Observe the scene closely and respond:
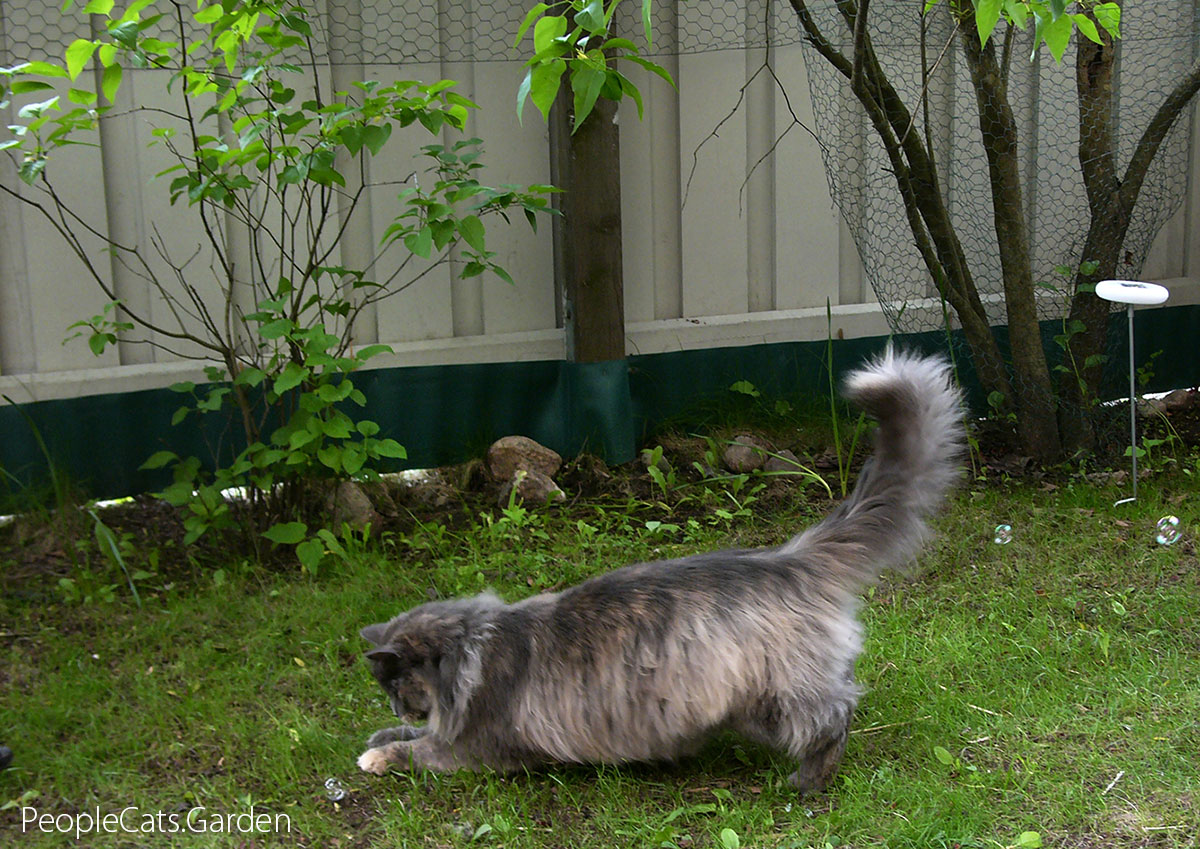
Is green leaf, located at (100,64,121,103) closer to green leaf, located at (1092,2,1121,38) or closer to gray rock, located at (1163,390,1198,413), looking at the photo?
green leaf, located at (1092,2,1121,38)

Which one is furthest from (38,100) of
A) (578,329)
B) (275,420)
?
(578,329)

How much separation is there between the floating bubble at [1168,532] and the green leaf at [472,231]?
8.15ft

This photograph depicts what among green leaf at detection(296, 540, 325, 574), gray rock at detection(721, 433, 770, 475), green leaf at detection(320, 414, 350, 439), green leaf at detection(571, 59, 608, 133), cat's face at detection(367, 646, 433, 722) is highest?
green leaf at detection(571, 59, 608, 133)

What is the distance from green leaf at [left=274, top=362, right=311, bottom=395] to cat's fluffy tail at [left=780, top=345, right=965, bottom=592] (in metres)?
1.81

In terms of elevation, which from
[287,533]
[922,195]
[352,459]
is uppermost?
[922,195]

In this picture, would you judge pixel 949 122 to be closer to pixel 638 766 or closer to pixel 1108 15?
pixel 1108 15

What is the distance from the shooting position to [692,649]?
245 centimetres

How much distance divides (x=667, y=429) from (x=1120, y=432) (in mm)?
1874

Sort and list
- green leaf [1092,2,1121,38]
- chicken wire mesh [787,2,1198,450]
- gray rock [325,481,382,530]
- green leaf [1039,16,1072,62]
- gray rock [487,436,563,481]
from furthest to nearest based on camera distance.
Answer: chicken wire mesh [787,2,1198,450] < gray rock [487,436,563,481] < gray rock [325,481,382,530] < green leaf [1092,2,1121,38] < green leaf [1039,16,1072,62]

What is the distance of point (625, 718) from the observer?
2.50 metres

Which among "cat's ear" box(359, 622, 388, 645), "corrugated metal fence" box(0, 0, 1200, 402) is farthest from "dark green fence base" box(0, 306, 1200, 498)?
"cat's ear" box(359, 622, 388, 645)

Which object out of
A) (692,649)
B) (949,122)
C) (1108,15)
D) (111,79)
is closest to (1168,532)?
(1108,15)

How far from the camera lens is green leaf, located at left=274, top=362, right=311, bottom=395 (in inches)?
143

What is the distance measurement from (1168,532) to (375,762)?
2759 millimetres
